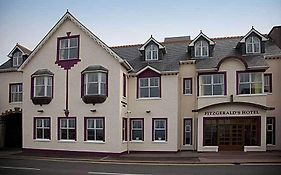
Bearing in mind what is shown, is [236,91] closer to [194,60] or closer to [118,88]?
[194,60]

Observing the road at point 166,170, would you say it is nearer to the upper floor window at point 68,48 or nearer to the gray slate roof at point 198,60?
the gray slate roof at point 198,60

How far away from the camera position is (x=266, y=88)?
2077 cm

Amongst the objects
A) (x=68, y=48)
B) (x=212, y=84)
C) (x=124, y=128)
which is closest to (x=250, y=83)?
(x=212, y=84)

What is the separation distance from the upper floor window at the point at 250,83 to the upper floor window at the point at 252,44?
6.23 feet

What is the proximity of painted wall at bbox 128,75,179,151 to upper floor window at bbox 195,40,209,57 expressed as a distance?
2.69 m

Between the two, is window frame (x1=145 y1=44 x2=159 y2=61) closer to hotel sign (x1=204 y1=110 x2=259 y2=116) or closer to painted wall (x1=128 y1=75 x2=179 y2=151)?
painted wall (x1=128 y1=75 x2=179 y2=151)

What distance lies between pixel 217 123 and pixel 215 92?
81.7 inches

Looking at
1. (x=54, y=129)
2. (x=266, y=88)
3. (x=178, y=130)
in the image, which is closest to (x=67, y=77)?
(x=54, y=129)

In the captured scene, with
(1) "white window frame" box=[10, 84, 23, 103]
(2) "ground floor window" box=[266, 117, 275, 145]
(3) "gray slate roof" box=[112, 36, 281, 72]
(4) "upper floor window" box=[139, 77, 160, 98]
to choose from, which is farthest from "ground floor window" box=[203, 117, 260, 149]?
(1) "white window frame" box=[10, 84, 23, 103]

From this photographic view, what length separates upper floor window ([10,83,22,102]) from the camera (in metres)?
24.2

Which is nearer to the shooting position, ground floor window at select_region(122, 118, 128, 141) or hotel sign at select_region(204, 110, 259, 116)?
hotel sign at select_region(204, 110, 259, 116)

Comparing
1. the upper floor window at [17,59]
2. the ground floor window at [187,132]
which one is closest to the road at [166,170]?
the ground floor window at [187,132]

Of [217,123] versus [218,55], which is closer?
[217,123]

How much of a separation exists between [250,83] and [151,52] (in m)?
7.19
